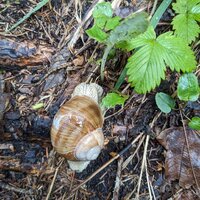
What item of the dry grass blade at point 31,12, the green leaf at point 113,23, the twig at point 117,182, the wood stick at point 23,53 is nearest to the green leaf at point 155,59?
the green leaf at point 113,23

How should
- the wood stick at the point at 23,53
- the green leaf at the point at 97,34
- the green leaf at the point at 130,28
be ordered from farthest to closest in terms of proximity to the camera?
the wood stick at the point at 23,53 < the green leaf at the point at 97,34 < the green leaf at the point at 130,28

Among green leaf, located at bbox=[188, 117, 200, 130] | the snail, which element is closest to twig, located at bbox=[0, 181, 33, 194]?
the snail

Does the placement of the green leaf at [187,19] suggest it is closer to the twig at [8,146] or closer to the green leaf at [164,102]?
the green leaf at [164,102]

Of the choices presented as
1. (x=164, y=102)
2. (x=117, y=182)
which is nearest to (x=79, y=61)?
(x=164, y=102)

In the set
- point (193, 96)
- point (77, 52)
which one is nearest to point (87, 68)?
point (77, 52)

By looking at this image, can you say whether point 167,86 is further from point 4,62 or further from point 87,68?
point 4,62

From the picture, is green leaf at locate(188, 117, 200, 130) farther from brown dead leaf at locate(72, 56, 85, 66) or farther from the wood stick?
the wood stick

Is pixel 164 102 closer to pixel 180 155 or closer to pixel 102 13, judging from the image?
pixel 180 155
